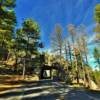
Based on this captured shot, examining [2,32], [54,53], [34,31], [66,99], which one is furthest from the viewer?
[54,53]

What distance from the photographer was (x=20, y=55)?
5728cm

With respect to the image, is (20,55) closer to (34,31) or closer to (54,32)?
(34,31)

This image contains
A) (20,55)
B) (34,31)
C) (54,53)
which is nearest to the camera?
(34,31)

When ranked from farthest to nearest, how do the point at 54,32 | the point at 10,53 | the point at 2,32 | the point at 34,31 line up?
the point at 54,32 → the point at 10,53 → the point at 34,31 → the point at 2,32

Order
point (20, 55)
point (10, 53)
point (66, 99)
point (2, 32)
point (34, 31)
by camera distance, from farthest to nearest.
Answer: point (10, 53) < point (20, 55) < point (34, 31) < point (2, 32) < point (66, 99)

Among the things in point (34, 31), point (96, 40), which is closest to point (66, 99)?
point (96, 40)

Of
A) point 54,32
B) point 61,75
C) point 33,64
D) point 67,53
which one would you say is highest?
point 54,32

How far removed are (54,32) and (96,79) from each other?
62.2ft

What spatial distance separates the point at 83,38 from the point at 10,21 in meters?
27.5

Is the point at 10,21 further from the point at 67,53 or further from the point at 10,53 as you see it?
the point at 67,53

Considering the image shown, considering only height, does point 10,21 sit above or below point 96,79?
above

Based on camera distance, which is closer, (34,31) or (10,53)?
(34,31)

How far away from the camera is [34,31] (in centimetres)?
4969

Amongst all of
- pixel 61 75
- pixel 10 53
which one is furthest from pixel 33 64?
pixel 61 75
